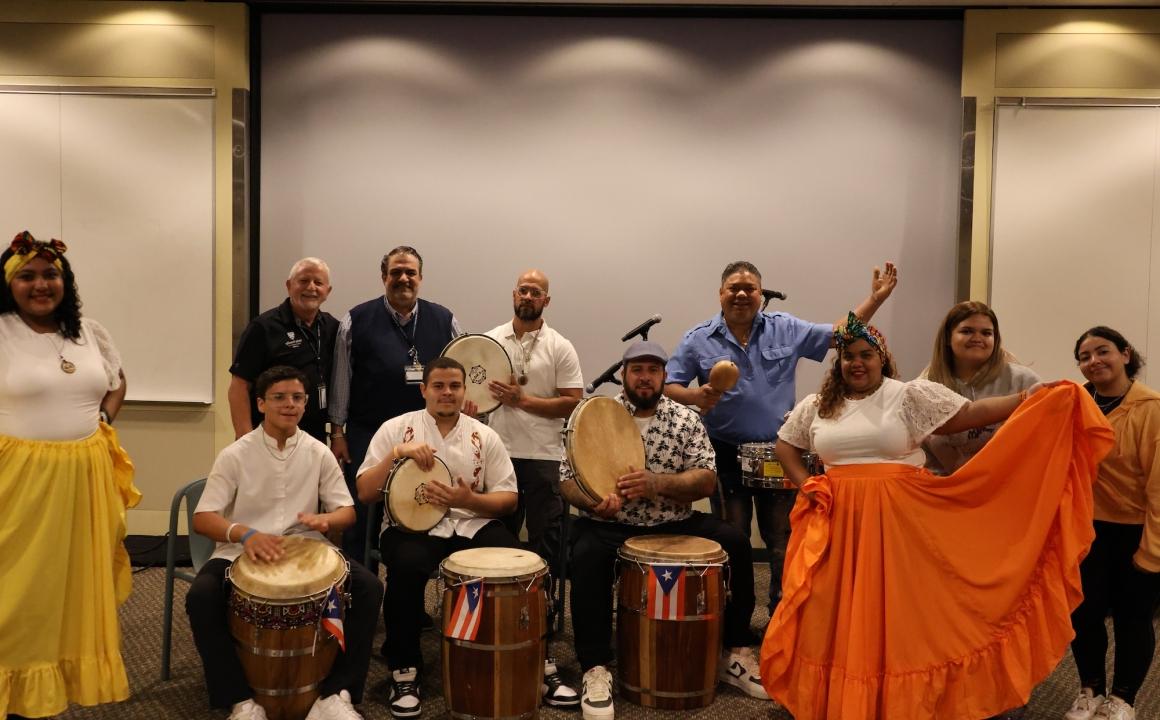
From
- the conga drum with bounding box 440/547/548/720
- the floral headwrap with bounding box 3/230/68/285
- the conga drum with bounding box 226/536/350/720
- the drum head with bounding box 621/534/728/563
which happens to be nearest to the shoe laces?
the conga drum with bounding box 440/547/548/720

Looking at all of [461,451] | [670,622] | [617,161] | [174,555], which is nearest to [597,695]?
[670,622]

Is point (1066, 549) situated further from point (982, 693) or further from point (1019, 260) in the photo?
point (1019, 260)

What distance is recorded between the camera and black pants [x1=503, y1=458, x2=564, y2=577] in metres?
4.34

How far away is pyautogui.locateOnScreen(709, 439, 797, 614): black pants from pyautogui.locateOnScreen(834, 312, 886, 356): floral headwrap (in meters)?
0.98

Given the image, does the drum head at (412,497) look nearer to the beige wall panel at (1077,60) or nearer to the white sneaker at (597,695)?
the white sneaker at (597,695)

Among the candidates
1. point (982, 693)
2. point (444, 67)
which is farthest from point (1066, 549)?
point (444, 67)

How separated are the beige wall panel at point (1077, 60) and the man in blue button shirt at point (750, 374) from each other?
2118mm

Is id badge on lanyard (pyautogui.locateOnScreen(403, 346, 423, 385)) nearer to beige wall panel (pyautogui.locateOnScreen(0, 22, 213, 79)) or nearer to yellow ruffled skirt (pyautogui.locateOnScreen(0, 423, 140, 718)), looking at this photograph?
yellow ruffled skirt (pyautogui.locateOnScreen(0, 423, 140, 718))

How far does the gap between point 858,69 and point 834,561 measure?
3615mm

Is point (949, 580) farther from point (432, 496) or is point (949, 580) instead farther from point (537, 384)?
point (537, 384)

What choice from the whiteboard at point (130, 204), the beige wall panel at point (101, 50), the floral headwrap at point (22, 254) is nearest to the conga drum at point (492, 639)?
the floral headwrap at point (22, 254)

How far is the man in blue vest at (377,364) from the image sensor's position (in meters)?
4.41

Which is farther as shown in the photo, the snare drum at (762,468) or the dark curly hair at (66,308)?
the snare drum at (762,468)

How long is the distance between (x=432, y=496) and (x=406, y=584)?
34 centimetres
